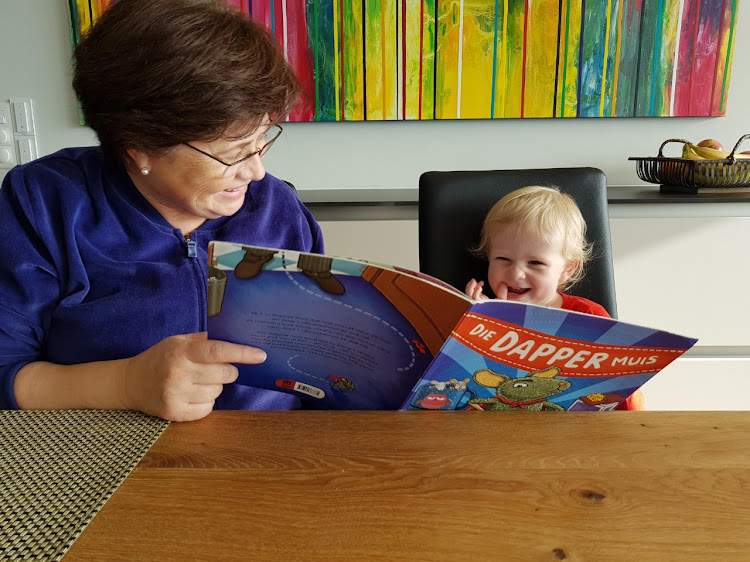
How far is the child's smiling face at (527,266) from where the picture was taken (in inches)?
53.8

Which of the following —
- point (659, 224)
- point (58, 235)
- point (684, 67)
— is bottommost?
point (659, 224)

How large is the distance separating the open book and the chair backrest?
0.59 metres

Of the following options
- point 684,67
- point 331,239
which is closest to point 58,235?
point 331,239

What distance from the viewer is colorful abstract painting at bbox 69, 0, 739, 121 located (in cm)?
220

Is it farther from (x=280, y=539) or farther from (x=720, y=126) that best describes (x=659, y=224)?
(x=280, y=539)

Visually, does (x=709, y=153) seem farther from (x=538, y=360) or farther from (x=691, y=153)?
(x=538, y=360)

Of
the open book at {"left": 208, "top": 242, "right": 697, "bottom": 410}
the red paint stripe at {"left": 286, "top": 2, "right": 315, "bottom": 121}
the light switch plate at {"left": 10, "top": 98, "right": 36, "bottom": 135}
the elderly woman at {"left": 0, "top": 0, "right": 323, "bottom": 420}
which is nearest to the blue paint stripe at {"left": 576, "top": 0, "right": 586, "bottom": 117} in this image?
the red paint stripe at {"left": 286, "top": 2, "right": 315, "bottom": 121}

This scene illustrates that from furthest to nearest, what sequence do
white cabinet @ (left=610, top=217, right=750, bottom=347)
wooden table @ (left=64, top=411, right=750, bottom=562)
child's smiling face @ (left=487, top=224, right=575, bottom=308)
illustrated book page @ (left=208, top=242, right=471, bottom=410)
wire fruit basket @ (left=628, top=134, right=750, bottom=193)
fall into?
white cabinet @ (left=610, top=217, right=750, bottom=347) < wire fruit basket @ (left=628, top=134, right=750, bottom=193) < child's smiling face @ (left=487, top=224, right=575, bottom=308) < illustrated book page @ (left=208, top=242, right=471, bottom=410) < wooden table @ (left=64, top=411, right=750, bottom=562)

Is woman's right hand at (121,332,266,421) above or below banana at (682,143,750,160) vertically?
below

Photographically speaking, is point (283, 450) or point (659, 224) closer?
point (283, 450)

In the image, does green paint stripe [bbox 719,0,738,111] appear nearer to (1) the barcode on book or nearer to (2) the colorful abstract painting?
(2) the colorful abstract painting

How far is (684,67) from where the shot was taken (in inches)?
88.4

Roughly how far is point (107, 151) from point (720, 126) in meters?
2.21

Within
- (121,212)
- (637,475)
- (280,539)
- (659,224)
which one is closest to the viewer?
(280,539)
